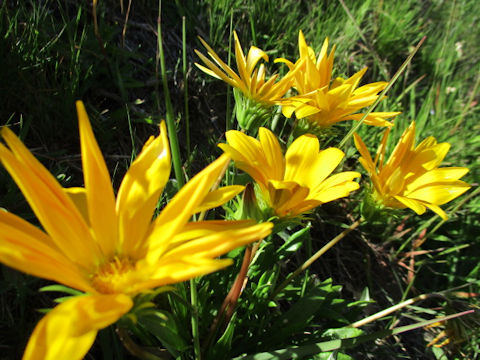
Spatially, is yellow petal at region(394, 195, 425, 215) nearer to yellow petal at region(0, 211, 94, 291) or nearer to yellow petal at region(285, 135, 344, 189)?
yellow petal at region(285, 135, 344, 189)

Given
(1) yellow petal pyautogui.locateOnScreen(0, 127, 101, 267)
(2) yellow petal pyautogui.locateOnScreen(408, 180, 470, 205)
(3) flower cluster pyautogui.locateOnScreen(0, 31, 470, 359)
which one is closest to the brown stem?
(3) flower cluster pyautogui.locateOnScreen(0, 31, 470, 359)

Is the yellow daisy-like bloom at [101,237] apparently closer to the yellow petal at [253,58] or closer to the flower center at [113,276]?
the flower center at [113,276]

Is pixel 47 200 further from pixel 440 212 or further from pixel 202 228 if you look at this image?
pixel 440 212

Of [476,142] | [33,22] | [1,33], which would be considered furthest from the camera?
[476,142]

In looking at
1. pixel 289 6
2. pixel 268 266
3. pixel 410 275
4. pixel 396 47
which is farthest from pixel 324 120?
pixel 396 47

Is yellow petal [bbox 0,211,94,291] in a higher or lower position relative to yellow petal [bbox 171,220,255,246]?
higher

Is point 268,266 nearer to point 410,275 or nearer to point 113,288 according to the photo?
point 113,288

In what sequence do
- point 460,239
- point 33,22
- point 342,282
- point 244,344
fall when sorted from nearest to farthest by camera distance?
point 244,344 → point 33,22 → point 342,282 → point 460,239
